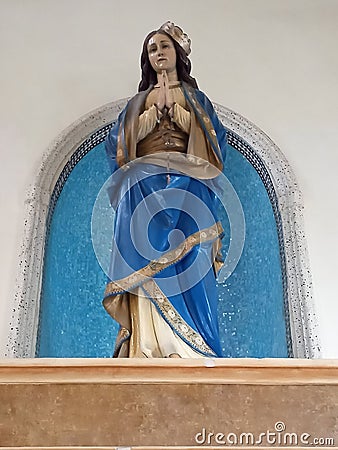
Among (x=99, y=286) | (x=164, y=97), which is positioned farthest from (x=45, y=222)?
(x=164, y=97)

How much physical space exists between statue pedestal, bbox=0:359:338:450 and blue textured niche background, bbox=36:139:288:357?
2.71 ft

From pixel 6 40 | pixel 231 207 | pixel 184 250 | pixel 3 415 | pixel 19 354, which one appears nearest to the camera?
pixel 3 415

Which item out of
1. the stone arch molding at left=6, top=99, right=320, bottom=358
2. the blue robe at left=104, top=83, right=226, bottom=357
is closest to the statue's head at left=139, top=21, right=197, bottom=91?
the blue robe at left=104, top=83, right=226, bottom=357

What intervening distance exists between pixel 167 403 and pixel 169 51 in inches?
48.6

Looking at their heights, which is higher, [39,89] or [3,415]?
[39,89]

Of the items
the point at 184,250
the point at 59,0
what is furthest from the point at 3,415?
the point at 59,0

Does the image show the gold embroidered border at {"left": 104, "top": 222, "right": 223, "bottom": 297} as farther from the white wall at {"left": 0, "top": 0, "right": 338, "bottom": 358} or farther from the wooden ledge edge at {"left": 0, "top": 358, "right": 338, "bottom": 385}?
the white wall at {"left": 0, "top": 0, "right": 338, "bottom": 358}

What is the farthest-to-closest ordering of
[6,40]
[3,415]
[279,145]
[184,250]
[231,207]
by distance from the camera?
[6,40], [279,145], [231,207], [184,250], [3,415]

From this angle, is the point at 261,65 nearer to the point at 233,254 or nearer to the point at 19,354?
the point at 233,254

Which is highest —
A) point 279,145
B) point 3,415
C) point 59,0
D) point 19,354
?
point 59,0

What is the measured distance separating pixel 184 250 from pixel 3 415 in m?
0.72

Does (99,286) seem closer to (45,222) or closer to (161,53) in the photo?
(45,222)

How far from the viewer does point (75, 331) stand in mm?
2574

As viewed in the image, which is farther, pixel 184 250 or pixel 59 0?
pixel 59 0
